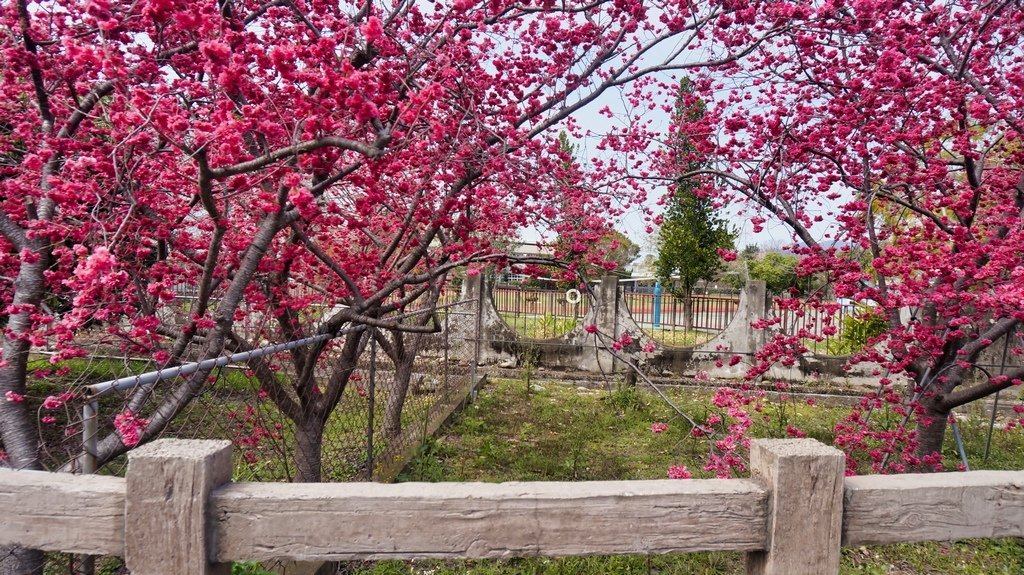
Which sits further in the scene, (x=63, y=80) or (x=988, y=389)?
(x=988, y=389)

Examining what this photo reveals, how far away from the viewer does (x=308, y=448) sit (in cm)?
344

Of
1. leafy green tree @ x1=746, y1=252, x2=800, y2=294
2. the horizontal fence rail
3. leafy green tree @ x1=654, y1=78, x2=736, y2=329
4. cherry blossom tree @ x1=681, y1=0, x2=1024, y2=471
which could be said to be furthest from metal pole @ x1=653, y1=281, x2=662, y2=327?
the horizontal fence rail

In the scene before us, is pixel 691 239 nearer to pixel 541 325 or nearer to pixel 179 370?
pixel 541 325

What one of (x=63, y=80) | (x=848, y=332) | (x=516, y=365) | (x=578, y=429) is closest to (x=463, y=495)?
(x=63, y=80)

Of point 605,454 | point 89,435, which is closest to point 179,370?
point 89,435

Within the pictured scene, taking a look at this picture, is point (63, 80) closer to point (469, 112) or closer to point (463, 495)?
point (469, 112)

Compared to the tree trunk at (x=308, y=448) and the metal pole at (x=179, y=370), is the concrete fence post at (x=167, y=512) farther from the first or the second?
the tree trunk at (x=308, y=448)

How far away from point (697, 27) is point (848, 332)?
8620 millimetres

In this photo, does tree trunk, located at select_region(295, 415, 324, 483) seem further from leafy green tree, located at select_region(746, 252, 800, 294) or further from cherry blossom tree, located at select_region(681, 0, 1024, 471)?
leafy green tree, located at select_region(746, 252, 800, 294)

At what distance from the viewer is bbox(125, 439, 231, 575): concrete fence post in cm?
138

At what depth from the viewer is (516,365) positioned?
32.8 feet

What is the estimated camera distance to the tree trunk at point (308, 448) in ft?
11.2

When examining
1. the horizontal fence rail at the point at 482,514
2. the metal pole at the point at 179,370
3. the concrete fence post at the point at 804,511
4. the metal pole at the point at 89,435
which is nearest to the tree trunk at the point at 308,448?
the metal pole at the point at 179,370

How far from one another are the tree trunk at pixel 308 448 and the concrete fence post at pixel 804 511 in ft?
9.18
